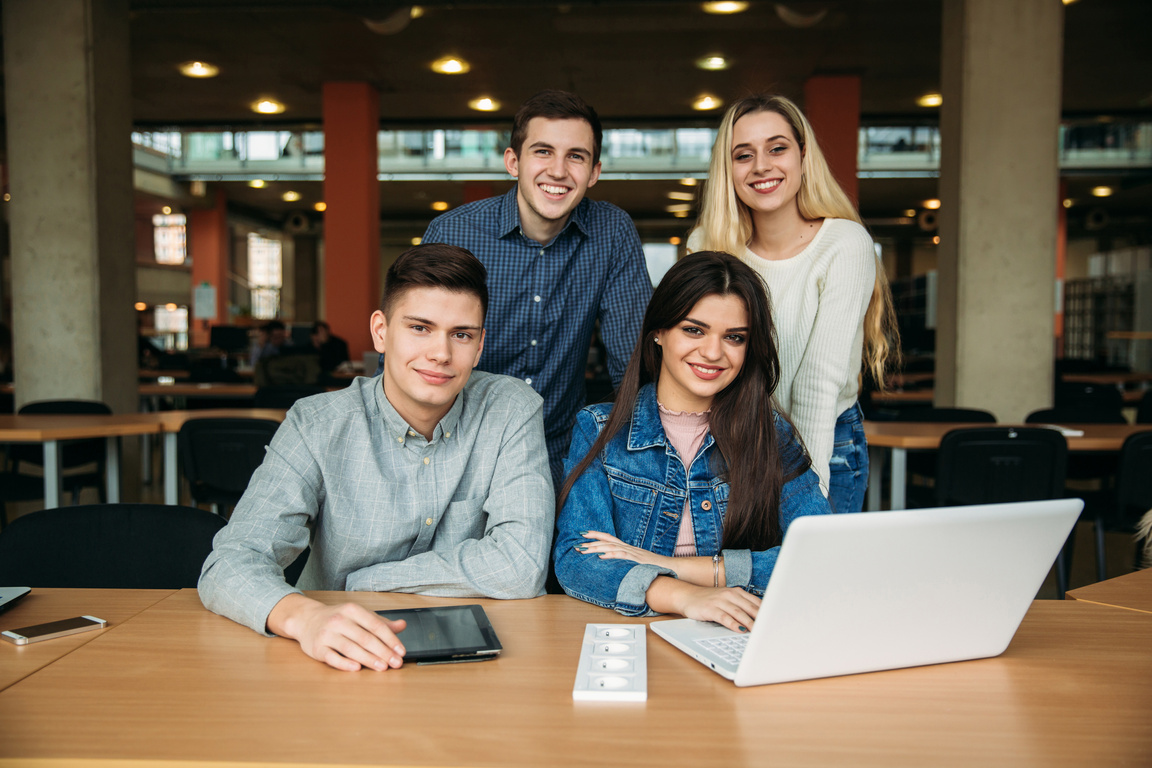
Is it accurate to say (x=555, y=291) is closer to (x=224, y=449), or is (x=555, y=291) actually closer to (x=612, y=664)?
(x=612, y=664)

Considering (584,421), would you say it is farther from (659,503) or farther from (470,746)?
(470,746)

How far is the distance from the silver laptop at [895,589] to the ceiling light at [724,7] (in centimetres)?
522

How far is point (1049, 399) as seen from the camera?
447 centimetres

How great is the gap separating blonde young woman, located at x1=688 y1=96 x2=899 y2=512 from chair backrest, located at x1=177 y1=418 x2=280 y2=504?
2373mm

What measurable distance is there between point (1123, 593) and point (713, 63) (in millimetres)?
6074

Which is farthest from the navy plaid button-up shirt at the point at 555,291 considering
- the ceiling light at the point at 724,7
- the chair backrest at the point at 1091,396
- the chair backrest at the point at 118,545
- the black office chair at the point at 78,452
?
the chair backrest at the point at 1091,396

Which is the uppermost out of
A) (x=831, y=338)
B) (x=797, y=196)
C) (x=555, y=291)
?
(x=797, y=196)

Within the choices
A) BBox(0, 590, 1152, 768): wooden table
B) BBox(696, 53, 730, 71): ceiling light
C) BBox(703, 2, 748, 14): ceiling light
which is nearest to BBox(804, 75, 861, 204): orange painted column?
BBox(696, 53, 730, 71): ceiling light

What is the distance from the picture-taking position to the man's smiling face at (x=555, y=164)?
193 centimetres

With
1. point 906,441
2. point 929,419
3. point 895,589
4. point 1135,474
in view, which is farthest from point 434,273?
point 929,419

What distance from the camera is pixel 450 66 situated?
6801mm

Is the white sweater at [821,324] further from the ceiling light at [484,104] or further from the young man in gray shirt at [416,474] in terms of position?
the ceiling light at [484,104]

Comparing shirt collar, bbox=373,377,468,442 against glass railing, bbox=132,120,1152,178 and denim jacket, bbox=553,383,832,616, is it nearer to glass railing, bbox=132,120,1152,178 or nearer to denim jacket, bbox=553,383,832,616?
denim jacket, bbox=553,383,832,616

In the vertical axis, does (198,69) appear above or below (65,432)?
above
